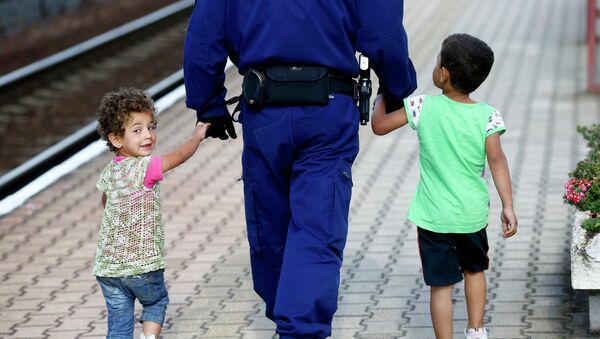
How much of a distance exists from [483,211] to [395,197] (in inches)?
150

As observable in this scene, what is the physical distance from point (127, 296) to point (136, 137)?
1.91ft

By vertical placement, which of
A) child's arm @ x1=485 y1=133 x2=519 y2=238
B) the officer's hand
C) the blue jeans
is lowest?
child's arm @ x1=485 y1=133 x2=519 y2=238

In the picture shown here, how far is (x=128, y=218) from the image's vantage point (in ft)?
14.7

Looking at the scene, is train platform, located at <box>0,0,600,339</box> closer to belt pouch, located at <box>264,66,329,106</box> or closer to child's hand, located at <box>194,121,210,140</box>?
child's hand, located at <box>194,121,210,140</box>

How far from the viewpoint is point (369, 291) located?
610 centimetres

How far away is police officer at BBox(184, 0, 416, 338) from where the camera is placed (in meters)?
4.26

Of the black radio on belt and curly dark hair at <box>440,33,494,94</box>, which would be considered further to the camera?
curly dark hair at <box>440,33,494,94</box>

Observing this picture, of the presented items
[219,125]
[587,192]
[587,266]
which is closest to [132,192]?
[219,125]

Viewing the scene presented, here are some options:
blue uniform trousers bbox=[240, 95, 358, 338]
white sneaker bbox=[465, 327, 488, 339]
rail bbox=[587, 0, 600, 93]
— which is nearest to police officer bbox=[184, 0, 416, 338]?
blue uniform trousers bbox=[240, 95, 358, 338]

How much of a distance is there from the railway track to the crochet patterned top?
4.72 m

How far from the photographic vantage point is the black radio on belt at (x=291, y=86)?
4.28 m

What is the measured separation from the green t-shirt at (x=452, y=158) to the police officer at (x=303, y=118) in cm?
18

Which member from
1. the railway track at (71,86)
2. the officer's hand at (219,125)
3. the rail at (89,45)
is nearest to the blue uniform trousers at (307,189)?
the officer's hand at (219,125)

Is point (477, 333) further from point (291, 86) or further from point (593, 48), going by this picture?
point (593, 48)
